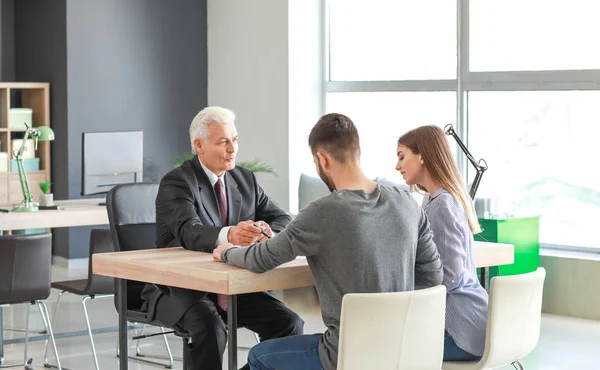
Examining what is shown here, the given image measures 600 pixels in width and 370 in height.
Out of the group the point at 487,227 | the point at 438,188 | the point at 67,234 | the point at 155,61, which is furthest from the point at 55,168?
the point at 438,188

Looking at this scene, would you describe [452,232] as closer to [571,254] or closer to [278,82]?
[571,254]

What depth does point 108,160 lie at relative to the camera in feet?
22.6

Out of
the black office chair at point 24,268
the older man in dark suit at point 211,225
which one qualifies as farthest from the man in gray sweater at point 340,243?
the black office chair at point 24,268

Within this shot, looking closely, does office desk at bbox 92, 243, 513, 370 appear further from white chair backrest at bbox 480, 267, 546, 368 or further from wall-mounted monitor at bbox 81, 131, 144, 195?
wall-mounted monitor at bbox 81, 131, 144, 195

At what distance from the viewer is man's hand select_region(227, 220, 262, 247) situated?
3855mm

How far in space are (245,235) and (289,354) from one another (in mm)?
622

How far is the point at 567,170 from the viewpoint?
732 centimetres

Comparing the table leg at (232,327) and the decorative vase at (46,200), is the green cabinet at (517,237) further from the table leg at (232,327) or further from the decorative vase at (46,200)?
the table leg at (232,327)

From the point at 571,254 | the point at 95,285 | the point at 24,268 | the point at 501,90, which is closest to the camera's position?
the point at 24,268

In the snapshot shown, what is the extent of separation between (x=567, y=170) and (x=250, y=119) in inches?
126

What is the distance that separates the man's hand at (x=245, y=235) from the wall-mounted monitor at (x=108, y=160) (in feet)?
9.44

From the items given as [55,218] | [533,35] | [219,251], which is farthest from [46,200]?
[533,35]

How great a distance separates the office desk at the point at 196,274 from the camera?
3.37 m

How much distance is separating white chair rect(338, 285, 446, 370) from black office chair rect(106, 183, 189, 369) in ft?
4.88
